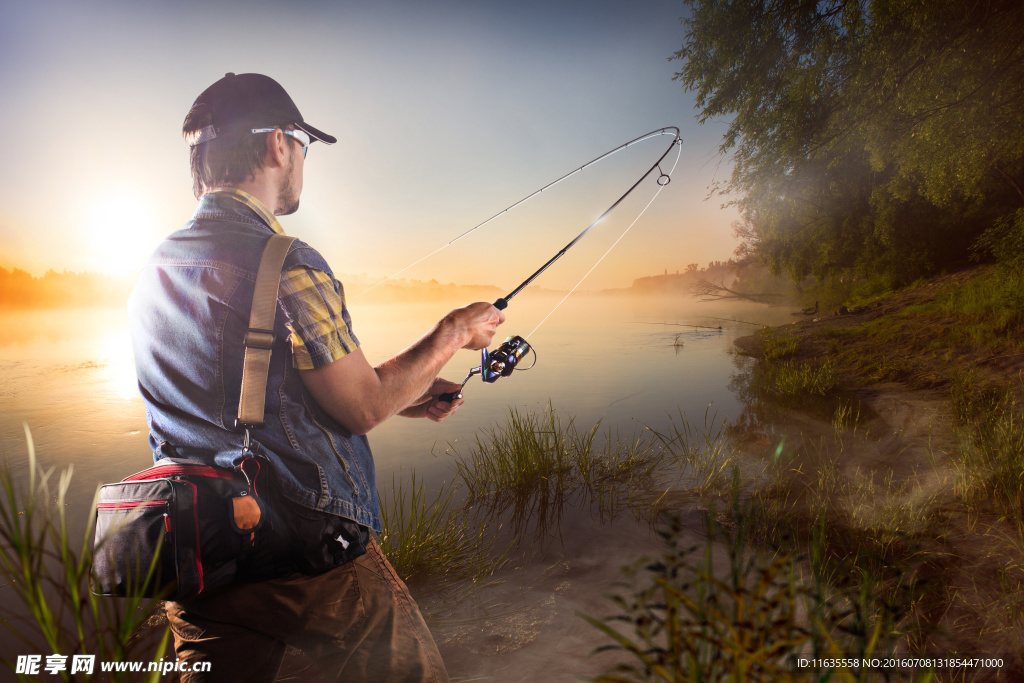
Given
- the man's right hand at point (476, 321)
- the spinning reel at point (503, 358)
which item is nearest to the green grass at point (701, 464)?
the spinning reel at point (503, 358)

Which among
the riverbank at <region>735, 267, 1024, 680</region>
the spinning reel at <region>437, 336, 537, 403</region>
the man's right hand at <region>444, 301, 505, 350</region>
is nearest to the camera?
the man's right hand at <region>444, 301, 505, 350</region>

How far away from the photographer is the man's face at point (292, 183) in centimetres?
131

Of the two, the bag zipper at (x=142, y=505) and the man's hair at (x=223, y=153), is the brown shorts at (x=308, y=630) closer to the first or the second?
the bag zipper at (x=142, y=505)

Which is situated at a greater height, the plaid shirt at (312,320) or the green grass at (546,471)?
the plaid shirt at (312,320)

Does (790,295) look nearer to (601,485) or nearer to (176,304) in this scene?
(601,485)

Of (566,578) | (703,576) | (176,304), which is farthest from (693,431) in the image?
(176,304)

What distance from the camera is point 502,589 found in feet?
8.70

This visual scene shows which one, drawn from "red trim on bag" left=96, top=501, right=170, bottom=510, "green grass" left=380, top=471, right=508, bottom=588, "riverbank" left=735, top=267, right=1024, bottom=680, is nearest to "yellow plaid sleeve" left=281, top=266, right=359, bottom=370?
"red trim on bag" left=96, top=501, right=170, bottom=510

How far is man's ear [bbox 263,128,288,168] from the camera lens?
1248 mm

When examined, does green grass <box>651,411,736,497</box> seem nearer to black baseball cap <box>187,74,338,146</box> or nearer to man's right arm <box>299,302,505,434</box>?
man's right arm <box>299,302,505,434</box>

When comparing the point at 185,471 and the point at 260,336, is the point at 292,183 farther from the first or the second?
the point at 185,471

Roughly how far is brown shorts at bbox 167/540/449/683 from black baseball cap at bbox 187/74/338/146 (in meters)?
1.08

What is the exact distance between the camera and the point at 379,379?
117 cm

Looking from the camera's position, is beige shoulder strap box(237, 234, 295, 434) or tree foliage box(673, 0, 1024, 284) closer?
beige shoulder strap box(237, 234, 295, 434)
